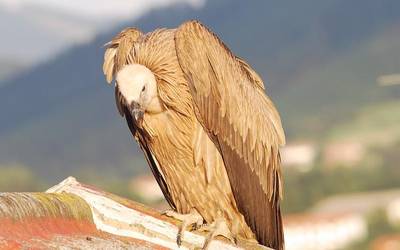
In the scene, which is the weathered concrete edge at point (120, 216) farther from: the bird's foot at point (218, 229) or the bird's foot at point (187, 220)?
the bird's foot at point (218, 229)

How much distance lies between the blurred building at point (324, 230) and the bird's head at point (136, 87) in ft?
279

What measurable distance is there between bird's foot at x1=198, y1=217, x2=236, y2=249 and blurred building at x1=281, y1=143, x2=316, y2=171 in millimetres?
151990

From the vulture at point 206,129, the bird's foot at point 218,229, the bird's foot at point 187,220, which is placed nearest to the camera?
the bird's foot at point 187,220

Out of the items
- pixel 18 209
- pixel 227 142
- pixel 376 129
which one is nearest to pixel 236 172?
pixel 227 142

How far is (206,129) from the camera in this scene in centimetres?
710

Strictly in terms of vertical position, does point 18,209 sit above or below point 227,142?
below

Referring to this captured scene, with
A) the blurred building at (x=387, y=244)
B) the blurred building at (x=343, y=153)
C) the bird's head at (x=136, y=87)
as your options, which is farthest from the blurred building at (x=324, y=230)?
the bird's head at (x=136, y=87)

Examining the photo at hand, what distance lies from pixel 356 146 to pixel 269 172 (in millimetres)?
175047

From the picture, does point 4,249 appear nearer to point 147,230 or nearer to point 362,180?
point 147,230

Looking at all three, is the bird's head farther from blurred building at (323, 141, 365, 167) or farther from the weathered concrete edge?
blurred building at (323, 141, 365, 167)

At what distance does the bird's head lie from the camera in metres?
6.33

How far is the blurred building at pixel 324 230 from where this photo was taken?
9881 cm

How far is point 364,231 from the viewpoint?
382ft

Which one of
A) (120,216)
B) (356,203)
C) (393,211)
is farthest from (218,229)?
(356,203)
